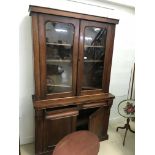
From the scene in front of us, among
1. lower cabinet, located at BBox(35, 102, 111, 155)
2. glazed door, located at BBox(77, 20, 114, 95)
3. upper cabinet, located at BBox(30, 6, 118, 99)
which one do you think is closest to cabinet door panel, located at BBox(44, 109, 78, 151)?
lower cabinet, located at BBox(35, 102, 111, 155)

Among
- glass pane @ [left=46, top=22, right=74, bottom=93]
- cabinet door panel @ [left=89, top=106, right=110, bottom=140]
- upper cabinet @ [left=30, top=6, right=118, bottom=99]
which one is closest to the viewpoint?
upper cabinet @ [left=30, top=6, right=118, bottom=99]

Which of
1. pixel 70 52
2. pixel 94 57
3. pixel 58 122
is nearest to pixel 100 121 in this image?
pixel 58 122

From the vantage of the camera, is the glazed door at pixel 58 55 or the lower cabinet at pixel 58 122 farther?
the lower cabinet at pixel 58 122

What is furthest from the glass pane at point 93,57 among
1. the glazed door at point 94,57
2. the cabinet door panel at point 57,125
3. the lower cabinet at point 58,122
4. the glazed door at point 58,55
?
the cabinet door panel at point 57,125

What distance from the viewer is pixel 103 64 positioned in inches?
85.8

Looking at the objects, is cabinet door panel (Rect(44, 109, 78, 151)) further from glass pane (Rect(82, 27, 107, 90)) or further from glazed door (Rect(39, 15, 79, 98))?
glass pane (Rect(82, 27, 107, 90))

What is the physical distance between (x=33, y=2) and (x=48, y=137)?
1.68m

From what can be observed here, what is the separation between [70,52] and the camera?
1963 millimetres

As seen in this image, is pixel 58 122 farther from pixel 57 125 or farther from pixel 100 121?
pixel 100 121

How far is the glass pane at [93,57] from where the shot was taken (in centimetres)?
207

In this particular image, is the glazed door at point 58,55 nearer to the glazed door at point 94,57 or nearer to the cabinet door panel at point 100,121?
the glazed door at point 94,57

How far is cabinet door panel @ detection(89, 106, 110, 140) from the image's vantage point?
7.24ft

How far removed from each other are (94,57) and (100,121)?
94 cm
